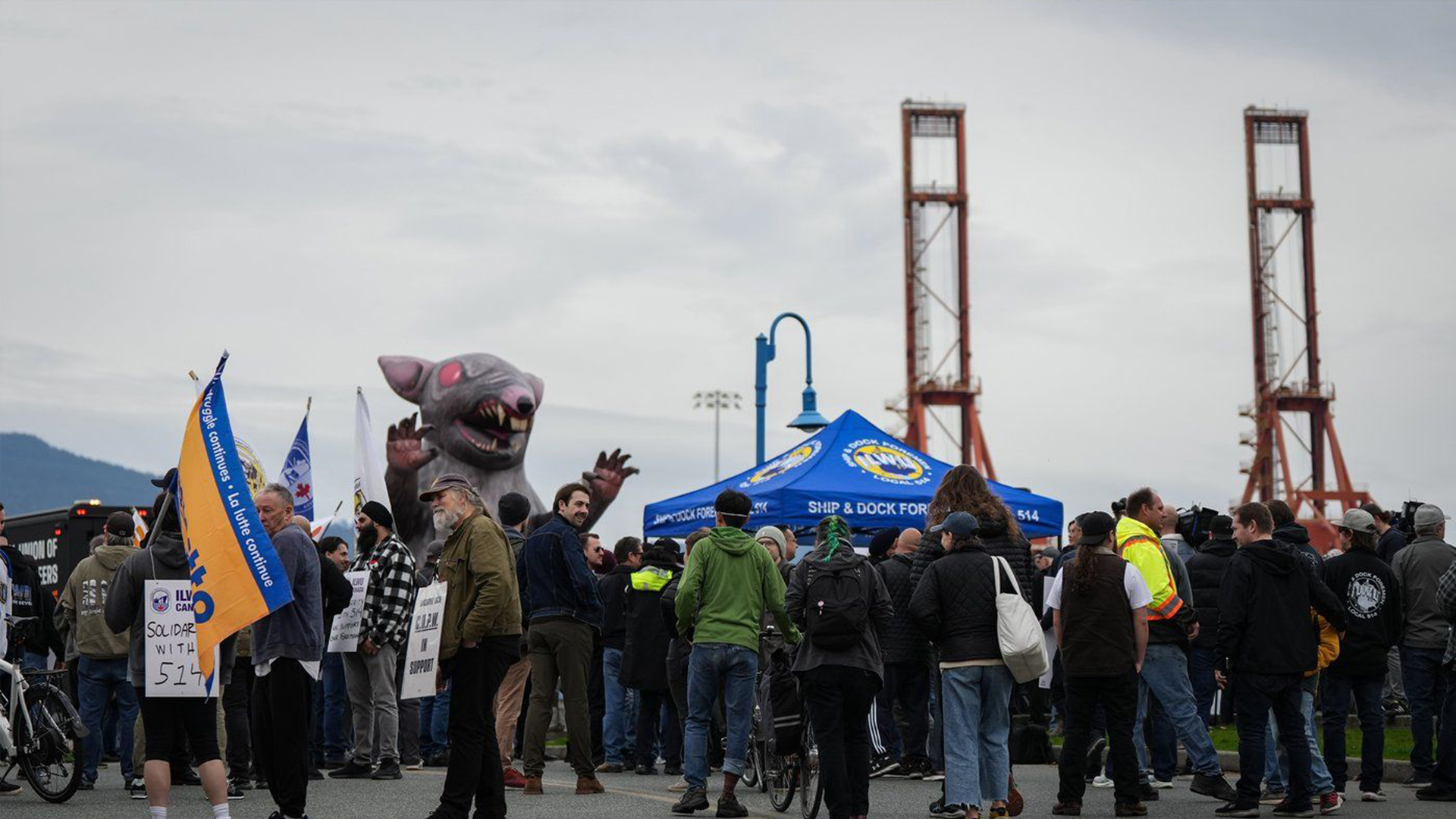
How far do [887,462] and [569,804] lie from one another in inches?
274

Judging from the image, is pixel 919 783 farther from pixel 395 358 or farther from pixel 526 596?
pixel 395 358

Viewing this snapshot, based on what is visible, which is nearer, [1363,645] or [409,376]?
[1363,645]

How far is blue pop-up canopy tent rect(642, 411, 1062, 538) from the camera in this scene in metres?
15.3

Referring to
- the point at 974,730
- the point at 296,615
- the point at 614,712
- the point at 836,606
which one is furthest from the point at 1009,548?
the point at 614,712

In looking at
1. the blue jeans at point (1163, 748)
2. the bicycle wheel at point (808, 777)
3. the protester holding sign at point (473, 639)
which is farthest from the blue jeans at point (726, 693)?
the blue jeans at point (1163, 748)

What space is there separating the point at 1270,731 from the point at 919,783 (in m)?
2.28

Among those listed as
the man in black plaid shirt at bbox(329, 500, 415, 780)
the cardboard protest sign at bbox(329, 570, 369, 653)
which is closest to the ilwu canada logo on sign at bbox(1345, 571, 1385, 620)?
the man in black plaid shirt at bbox(329, 500, 415, 780)

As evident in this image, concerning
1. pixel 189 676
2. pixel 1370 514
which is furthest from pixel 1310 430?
pixel 189 676

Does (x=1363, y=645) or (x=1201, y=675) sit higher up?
(x=1363, y=645)

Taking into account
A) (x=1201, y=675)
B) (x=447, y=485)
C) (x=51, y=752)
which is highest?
(x=447, y=485)

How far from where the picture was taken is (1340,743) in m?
10.4

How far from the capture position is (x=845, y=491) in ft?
51.0

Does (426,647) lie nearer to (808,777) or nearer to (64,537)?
(808,777)

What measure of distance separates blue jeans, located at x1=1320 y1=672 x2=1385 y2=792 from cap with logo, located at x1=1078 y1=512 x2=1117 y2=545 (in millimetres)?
1969
